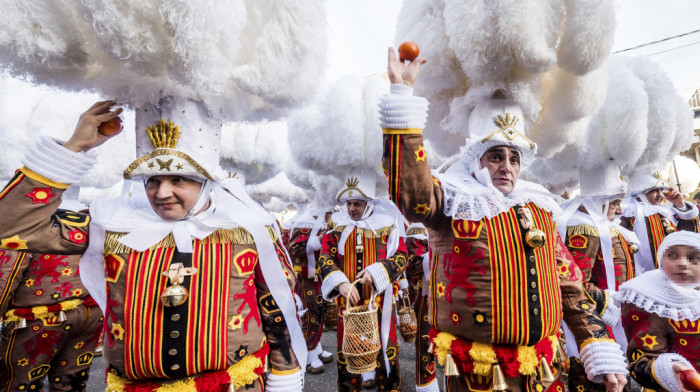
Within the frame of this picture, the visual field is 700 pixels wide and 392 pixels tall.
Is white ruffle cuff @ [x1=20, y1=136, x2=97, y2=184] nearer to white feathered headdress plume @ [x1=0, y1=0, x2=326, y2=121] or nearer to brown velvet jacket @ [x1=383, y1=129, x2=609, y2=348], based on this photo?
white feathered headdress plume @ [x1=0, y1=0, x2=326, y2=121]

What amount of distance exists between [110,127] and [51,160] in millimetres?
305

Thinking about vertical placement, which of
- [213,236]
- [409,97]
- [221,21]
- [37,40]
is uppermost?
[221,21]

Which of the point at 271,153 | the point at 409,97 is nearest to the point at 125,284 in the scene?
the point at 409,97

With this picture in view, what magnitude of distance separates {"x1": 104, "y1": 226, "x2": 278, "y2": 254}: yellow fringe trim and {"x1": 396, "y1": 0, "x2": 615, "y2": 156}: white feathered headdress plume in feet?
4.95

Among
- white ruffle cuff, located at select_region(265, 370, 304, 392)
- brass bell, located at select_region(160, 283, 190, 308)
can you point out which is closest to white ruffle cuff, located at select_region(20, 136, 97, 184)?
brass bell, located at select_region(160, 283, 190, 308)

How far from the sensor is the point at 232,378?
65.2 inches

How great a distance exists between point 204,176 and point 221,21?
679 millimetres

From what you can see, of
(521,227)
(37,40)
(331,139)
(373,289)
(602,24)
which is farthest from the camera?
(331,139)

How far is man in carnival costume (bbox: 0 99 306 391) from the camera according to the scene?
1523mm

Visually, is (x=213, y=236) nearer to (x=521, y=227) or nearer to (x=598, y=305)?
(x=521, y=227)

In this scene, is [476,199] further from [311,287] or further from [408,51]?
[311,287]

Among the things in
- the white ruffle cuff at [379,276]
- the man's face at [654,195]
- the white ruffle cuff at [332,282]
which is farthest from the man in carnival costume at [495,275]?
the man's face at [654,195]

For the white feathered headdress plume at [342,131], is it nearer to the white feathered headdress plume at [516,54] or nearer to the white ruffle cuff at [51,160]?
the white feathered headdress plume at [516,54]

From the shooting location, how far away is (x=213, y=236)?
5.75 feet
